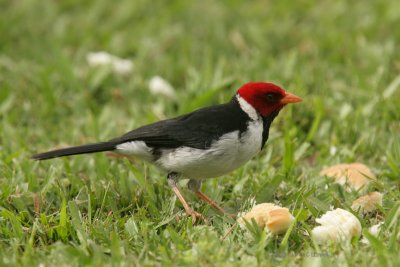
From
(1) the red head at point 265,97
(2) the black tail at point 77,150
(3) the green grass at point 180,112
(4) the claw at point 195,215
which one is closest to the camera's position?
(3) the green grass at point 180,112

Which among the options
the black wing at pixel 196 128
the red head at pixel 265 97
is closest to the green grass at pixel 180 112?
the black wing at pixel 196 128

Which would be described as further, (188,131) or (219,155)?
(188,131)

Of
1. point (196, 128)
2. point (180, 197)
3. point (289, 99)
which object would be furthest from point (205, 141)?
point (289, 99)

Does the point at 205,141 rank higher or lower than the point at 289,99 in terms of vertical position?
lower

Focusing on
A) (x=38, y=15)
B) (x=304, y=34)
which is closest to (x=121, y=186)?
(x=304, y=34)

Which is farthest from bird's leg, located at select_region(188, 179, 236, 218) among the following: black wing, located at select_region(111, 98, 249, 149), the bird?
black wing, located at select_region(111, 98, 249, 149)

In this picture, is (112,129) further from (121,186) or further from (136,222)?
(136,222)

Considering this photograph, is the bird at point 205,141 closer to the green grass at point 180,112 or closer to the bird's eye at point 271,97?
the bird's eye at point 271,97

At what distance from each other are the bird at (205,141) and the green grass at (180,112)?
0.20 metres

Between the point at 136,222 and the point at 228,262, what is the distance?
807 millimetres

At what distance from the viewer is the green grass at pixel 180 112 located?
3.78 m

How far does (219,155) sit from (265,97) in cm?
55

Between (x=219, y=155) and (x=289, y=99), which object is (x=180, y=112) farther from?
(x=219, y=155)

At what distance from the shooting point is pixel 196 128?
4.50m
